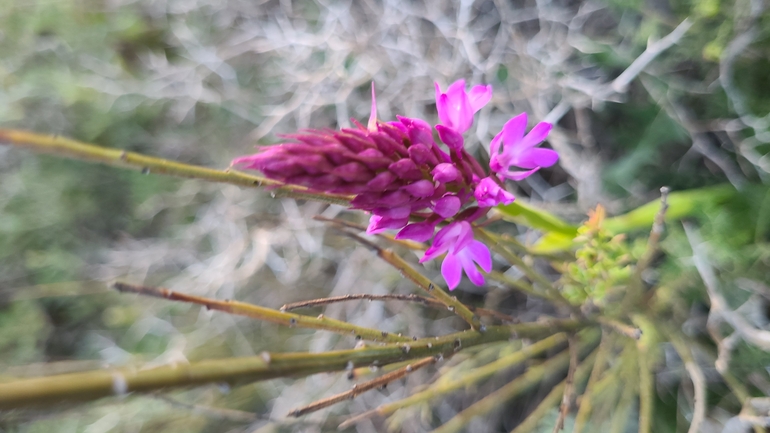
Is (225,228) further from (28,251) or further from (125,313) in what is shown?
(28,251)

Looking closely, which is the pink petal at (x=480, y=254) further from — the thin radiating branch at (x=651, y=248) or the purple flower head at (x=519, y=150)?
the thin radiating branch at (x=651, y=248)

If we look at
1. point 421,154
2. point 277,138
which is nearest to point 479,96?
point 421,154

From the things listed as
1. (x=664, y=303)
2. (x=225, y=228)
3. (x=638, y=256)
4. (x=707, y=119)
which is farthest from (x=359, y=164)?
(x=225, y=228)

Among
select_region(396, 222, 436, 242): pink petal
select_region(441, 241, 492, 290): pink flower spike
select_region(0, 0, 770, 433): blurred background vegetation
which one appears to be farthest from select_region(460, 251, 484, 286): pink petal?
select_region(0, 0, 770, 433): blurred background vegetation

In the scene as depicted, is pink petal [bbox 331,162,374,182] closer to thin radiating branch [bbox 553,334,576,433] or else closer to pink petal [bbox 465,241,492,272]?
pink petal [bbox 465,241,492,272]

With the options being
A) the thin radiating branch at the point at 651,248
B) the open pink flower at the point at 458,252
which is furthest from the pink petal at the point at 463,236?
the thin radiating branch at the point at 651,248

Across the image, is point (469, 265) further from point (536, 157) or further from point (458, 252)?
point (536, 157)
